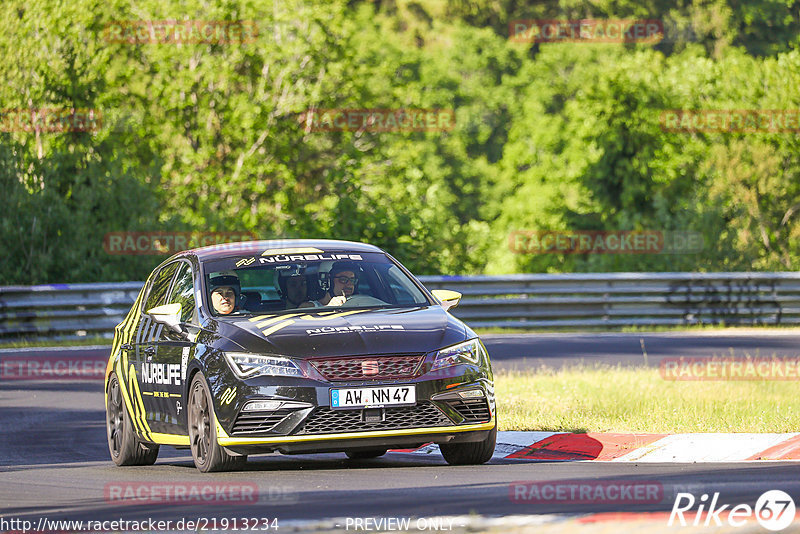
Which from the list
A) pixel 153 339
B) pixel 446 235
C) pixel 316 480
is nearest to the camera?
pixel 316 480

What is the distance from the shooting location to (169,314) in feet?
34.6

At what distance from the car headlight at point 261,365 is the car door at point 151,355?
119 cm

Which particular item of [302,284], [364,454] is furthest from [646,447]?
[302,284]

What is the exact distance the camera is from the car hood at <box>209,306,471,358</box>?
9484 millimetres

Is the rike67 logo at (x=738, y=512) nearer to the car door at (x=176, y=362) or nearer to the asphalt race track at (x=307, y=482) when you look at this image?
the asphalt race track at (x=307, y=482)

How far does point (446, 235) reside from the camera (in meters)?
59.8

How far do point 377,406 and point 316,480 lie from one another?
592 millimetres

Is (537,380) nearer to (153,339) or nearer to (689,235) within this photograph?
(153,339)

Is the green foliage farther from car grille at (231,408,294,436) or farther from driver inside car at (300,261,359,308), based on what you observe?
car grille at (231,408,294,436)

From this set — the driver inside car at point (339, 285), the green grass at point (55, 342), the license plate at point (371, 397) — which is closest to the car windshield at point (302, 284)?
the driver inside car at point (339, 285)

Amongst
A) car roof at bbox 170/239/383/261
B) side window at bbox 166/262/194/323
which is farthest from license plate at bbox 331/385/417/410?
car roof at bbox 170/239/383/261

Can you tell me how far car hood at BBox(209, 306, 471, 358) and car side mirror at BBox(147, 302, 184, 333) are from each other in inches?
22.4

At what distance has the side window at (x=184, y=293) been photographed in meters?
10.6

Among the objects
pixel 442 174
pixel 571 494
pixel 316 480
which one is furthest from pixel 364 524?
pixel 442 174
